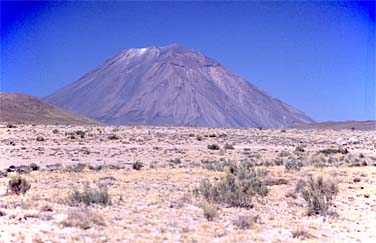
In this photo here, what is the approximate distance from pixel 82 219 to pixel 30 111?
401 ft

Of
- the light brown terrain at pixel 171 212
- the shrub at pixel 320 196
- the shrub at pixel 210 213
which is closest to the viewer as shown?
the light brown terrain at pixel 171 212

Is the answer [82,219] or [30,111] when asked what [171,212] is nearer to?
[82,219]

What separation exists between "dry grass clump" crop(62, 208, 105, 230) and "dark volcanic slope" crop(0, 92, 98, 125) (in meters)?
103

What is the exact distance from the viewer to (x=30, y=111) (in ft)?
421

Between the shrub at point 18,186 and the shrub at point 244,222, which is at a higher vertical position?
the shrub at point 18,186

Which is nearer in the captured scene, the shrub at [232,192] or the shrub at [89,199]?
the shrub at [89,199]

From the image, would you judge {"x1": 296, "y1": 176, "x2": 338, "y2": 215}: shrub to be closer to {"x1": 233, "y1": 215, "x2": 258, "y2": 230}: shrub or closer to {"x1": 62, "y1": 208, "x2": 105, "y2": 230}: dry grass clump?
{"x1": 233, "y1": 215, "x2": 258, "y2": 230}: shrub

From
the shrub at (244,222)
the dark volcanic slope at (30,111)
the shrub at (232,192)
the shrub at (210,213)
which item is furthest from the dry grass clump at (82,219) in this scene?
the dark volcanic slope at (30,111)

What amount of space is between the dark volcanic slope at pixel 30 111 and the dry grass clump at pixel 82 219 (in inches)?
4041

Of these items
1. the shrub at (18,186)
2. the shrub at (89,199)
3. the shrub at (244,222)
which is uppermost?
the shrub at (18,186)

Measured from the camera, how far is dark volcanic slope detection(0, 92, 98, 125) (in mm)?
116625

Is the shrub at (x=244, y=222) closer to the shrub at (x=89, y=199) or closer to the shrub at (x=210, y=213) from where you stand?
the shrub at (x=210, y=213)

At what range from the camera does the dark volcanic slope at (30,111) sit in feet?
383

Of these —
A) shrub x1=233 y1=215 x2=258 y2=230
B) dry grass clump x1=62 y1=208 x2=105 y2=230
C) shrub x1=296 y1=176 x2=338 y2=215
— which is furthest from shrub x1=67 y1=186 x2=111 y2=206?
shrub x1=296 y1=176 x2=338 y2=215
